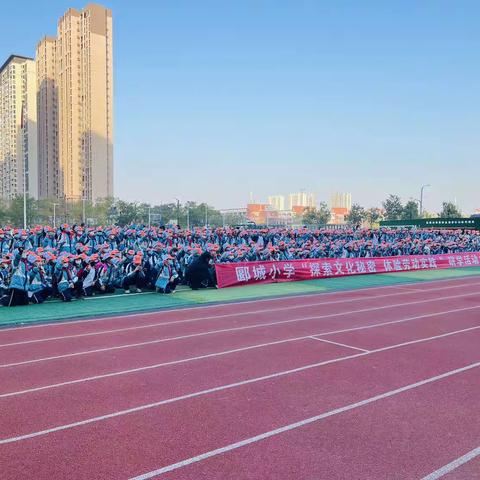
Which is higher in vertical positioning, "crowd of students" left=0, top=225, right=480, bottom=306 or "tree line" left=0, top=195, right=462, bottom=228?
"tree line" left=0, top=195, right=462, bottom=228

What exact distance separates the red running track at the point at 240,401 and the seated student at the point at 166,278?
15.2 feet

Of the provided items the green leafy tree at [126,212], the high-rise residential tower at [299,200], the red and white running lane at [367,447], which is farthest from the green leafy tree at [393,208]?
the high-rise residential tower at [299,200]

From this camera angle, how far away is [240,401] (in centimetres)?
575

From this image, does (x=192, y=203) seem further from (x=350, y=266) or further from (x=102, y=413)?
(x=102, y=413)

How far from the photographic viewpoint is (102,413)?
534cm

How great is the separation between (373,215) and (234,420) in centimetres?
6368

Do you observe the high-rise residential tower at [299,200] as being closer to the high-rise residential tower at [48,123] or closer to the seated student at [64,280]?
Answer: the high-rise residential tower at [48,123]

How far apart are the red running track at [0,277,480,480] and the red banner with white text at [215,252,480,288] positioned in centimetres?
688

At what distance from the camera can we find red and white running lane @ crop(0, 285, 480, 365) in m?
8.25

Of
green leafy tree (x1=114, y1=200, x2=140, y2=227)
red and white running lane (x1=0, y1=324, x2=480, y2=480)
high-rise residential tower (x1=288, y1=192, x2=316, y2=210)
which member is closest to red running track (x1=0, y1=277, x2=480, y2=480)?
red and white running lane (x1=0, y1=324, x2=480, y2=480)

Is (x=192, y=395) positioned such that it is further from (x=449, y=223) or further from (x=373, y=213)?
(x=373, y=213)

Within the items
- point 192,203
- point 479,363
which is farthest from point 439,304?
point 192,203

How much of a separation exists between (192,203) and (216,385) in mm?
53424

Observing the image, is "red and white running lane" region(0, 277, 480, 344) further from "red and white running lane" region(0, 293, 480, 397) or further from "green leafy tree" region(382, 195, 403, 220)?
"green leafy tree" region(382, 195, 403, 220)
